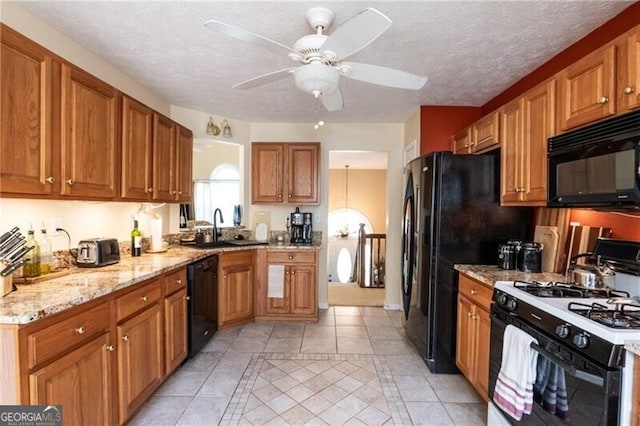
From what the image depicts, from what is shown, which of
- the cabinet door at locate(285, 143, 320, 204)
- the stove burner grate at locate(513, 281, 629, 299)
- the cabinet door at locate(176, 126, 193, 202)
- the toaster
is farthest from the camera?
the cabinet door at locate(285, 143, 320, 204)

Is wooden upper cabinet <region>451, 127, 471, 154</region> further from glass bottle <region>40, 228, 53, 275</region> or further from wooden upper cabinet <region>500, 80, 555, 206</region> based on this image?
glass bottle <region>40, 228, 53, 275</region>

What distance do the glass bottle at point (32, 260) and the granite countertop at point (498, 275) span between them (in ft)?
8.94

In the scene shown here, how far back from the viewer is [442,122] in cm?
357

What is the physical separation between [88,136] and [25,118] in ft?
1.39

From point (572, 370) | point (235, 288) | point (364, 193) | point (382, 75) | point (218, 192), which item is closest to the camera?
point (572, 370)

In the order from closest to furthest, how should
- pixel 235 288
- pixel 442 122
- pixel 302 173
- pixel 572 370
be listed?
pixel 572 370 < pixel 442 122 < pixel 235 288 < pixel 302 173

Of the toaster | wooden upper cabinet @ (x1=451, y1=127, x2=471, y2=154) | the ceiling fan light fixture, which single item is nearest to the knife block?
the toaster

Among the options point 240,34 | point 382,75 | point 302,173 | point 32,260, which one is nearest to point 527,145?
point 382,75

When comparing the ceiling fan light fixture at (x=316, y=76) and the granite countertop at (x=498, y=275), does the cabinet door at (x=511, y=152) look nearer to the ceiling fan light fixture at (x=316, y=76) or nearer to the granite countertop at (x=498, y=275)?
the granite countertop at (x=498, y=275)

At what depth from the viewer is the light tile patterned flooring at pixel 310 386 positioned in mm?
2148

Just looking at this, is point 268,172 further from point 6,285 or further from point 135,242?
point 6,285

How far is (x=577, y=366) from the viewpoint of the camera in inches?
53.2

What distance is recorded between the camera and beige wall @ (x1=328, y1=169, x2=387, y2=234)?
31.1 feet

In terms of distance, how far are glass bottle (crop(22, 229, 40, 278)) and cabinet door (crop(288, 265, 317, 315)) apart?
240 centimetres
